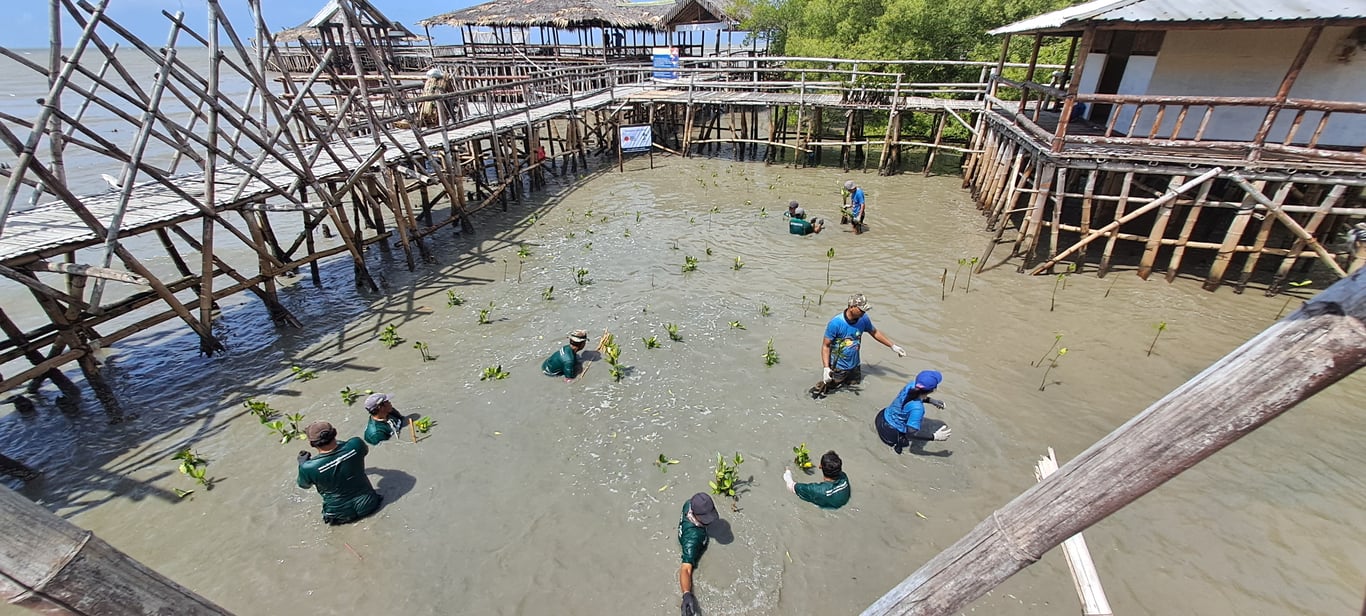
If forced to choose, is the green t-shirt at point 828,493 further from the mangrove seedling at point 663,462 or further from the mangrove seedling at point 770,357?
the mangrove seedling at point 770,357

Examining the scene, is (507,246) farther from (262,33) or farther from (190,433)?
(190,433)

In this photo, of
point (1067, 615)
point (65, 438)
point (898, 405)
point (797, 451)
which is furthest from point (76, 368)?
point (1067, 615)

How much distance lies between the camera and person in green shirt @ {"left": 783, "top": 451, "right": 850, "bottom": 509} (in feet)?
18.9

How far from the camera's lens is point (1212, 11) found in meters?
8.95

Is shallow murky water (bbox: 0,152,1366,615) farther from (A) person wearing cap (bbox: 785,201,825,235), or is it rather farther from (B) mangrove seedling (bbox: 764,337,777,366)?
(A) person wearing cap (bbox: 785,201,825,235)

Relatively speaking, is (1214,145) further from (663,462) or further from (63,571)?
(63,571)

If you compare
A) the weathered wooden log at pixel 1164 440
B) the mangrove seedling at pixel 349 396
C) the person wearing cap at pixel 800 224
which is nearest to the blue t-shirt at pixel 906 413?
the weathered wooden log at pixel 1164 440

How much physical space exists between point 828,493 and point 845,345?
219 centimetres

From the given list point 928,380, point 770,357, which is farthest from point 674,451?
point 928,380

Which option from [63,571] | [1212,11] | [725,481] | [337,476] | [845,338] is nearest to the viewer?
[63,571]

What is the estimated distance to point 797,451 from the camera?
6531mm

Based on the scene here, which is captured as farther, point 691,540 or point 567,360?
point 567,360

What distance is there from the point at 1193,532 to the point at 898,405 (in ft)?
9.89

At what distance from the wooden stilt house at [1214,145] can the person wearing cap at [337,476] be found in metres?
11.2
